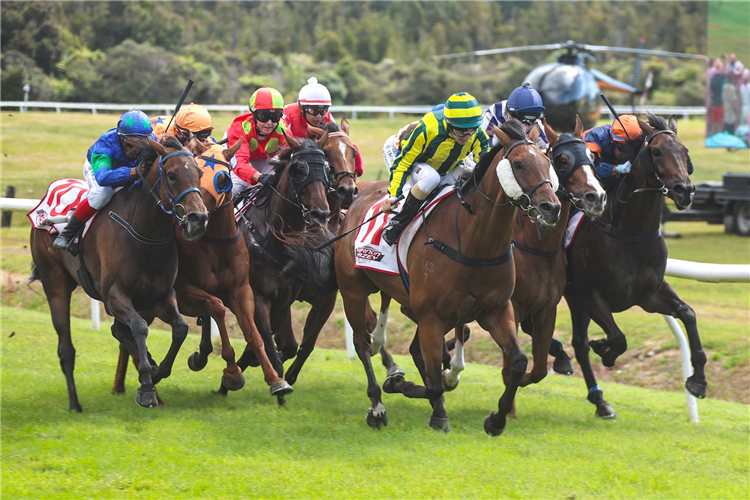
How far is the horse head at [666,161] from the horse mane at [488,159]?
1581 millimetres

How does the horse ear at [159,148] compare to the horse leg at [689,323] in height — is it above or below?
above

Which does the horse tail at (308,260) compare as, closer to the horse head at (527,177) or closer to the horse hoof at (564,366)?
the horse hoof at (564,366)

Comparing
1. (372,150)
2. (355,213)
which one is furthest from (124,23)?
(355,213)

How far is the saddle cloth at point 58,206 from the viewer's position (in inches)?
263

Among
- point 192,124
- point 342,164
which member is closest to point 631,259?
point 342,164

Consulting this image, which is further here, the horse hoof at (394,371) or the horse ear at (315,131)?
the horse ear at (315,131)

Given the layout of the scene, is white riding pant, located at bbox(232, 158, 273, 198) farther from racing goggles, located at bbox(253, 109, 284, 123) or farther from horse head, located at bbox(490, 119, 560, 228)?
Answer: horse head, located at bbox(490, 119, 560, 228)

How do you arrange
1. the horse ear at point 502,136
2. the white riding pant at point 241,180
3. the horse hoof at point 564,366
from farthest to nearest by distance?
the white riding pant at point 241,180, the horse hoof at point 564,366, the horse ear at point 502,136

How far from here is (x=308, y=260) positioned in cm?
686

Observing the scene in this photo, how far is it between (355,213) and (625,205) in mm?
2122

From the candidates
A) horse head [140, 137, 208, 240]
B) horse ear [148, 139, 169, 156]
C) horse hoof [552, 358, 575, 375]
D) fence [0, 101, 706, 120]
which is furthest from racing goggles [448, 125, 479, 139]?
fence [0, 101, 706, 120]

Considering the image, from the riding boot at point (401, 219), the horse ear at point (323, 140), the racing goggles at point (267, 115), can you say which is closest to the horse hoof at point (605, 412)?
the riding boot at point (401, 219)

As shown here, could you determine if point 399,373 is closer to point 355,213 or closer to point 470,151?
point 355,213

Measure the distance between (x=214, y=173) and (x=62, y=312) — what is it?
6.01ft
